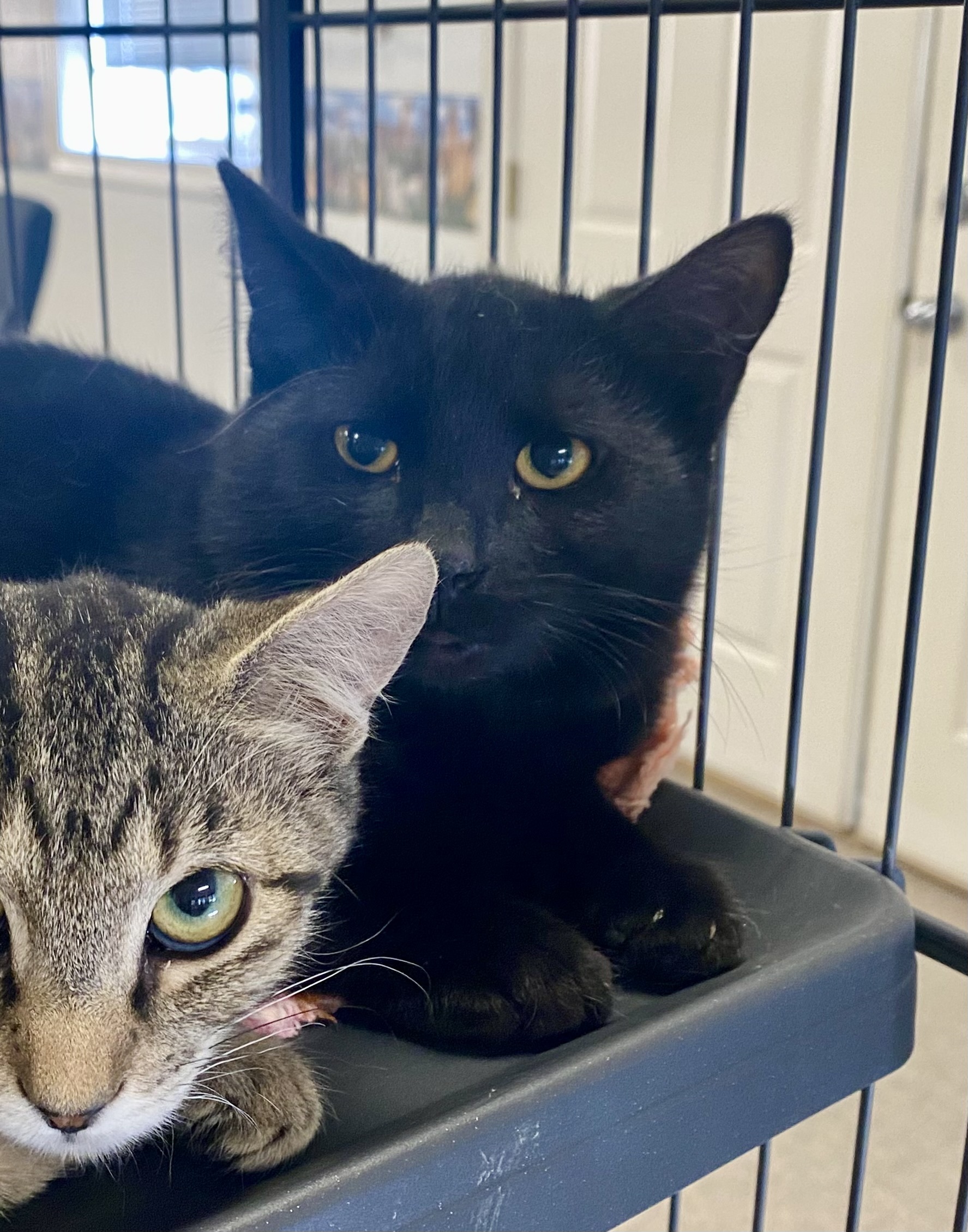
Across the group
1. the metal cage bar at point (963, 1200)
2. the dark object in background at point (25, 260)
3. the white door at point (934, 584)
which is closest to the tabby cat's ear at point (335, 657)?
the metal cage bar at point (963, 1200)

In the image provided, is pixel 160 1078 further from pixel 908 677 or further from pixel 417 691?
pixel 908 677

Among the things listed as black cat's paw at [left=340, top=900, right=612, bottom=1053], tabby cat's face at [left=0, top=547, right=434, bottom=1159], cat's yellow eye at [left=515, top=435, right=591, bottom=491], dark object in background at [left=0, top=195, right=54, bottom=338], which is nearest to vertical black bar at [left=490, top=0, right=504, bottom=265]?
cat's yellow eye at [left=515, top=435, right=591, bottom=491]

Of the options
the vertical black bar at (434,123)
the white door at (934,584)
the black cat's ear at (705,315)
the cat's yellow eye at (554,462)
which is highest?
the vertical black bar at (434,123)

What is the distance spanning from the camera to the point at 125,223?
2754 mm

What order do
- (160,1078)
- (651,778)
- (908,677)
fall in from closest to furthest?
(160,1078) < (908,677) < (651,778)

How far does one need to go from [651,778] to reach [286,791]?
0.31m

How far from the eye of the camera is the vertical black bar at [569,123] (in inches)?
23.9

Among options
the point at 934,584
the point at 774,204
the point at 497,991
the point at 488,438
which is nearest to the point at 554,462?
the point at 488,438

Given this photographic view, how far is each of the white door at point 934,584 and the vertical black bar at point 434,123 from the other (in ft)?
3.38

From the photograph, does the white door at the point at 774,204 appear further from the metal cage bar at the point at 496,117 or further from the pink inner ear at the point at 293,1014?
the pink inner ear at the point at 293,1014

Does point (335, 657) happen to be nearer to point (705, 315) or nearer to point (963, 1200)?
point (705, 315)

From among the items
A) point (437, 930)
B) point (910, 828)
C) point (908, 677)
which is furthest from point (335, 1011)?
point (910, 828)

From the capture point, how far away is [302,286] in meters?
0.55

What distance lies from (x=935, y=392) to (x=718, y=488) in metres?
0.13
